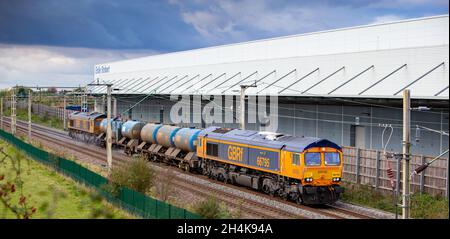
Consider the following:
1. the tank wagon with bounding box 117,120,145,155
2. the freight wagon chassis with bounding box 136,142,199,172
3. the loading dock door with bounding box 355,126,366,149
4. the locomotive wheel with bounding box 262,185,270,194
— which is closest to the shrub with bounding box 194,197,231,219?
the locomotive wheel with bounding box 262,185,270,194

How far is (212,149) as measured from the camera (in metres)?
34.6

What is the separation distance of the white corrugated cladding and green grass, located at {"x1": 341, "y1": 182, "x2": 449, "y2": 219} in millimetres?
6032

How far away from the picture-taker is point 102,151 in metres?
52.4

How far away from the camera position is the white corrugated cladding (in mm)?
33750

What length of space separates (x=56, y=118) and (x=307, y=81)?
6910 cm

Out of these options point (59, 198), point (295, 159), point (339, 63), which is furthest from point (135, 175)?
point (339, 63)

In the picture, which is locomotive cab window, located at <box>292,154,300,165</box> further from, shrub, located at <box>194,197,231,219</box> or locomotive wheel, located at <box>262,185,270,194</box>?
shrub, located at <box>194,197,231,219</box>

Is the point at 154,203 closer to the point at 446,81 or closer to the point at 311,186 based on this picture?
the point at 311,186

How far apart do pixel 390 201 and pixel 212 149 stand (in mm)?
12077

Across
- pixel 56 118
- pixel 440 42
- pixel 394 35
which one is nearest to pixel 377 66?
pixel 394 35

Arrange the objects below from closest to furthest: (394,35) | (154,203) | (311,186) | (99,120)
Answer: (154,203) → (311,186) → (394,35) → (99,120)

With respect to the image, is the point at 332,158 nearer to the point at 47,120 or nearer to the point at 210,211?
the point at 210,211
